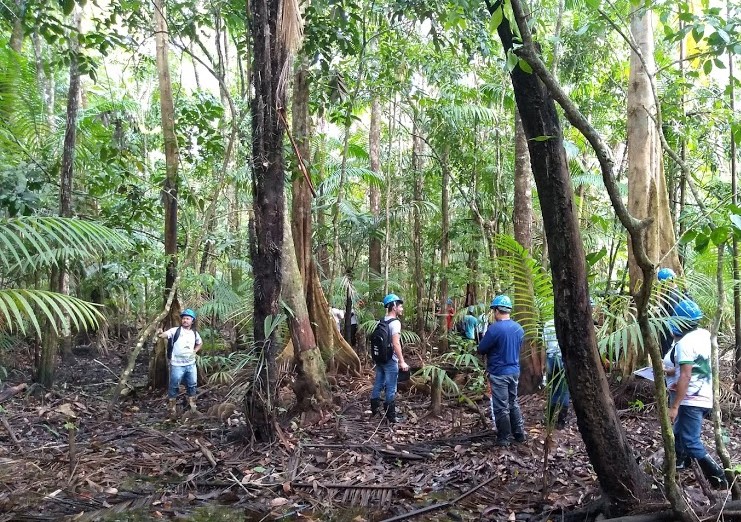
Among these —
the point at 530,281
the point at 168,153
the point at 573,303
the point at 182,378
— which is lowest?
the point at 182,378

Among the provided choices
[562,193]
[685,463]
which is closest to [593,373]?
[562,193]

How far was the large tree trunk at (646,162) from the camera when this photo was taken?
23.7 feet

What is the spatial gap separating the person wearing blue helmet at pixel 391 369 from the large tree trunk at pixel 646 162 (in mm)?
3071

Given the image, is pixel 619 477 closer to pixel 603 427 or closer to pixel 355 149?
pixel 603 427

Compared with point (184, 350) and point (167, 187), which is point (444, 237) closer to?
point (167, 187)

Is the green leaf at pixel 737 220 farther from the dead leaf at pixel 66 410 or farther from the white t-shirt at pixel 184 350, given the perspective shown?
Answer: the dead leaf at pixel 66 410

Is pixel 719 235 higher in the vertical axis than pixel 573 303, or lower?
higher

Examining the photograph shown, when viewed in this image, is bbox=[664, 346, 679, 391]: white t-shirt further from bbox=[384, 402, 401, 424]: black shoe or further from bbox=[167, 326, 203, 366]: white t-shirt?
bbox=[167, 326, 203, 366]: white t-shirt

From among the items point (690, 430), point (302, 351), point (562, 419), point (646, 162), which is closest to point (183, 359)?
point (302, 351)

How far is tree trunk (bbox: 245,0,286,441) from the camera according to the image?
5.66m

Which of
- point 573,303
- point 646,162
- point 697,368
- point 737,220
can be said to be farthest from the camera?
point 646,162

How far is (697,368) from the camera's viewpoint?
4312mm

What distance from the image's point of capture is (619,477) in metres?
3.60

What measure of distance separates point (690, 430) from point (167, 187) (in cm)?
727
